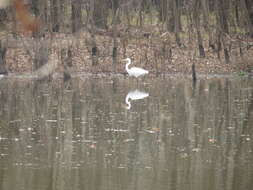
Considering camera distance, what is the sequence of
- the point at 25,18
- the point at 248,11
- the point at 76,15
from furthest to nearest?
the point at 248,11 → the point at 76,15 → the point at 25,18

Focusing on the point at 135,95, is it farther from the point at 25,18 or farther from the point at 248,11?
the point at 248,11

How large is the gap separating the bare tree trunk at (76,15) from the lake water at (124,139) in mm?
9336

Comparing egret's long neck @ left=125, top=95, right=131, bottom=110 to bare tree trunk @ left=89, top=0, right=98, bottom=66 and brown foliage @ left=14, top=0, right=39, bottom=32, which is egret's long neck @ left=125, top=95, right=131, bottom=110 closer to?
bare tree trunk @ left=89, top=0, right=98, bottom=66

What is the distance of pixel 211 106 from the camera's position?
752 inches

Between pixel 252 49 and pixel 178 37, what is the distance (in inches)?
122

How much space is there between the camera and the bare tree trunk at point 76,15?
3253cm

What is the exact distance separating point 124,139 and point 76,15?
19.4m

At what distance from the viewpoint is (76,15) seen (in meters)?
32.7

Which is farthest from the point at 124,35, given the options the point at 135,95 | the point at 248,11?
the point at 135,95

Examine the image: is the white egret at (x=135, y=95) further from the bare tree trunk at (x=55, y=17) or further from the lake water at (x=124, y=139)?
the bare tree trunk at (x=55, y=17)

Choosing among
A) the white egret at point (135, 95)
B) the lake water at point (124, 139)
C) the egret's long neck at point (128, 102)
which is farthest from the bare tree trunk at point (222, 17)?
the egret's long neck at point (128, 102)

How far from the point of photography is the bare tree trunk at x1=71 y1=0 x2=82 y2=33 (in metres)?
32.5

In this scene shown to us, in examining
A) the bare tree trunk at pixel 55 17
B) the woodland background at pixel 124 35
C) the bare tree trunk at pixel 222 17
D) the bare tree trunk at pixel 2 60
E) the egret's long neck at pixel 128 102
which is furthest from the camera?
the bare tree trunk at pixel 222 17

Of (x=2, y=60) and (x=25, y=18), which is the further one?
(x=25, y=18)
